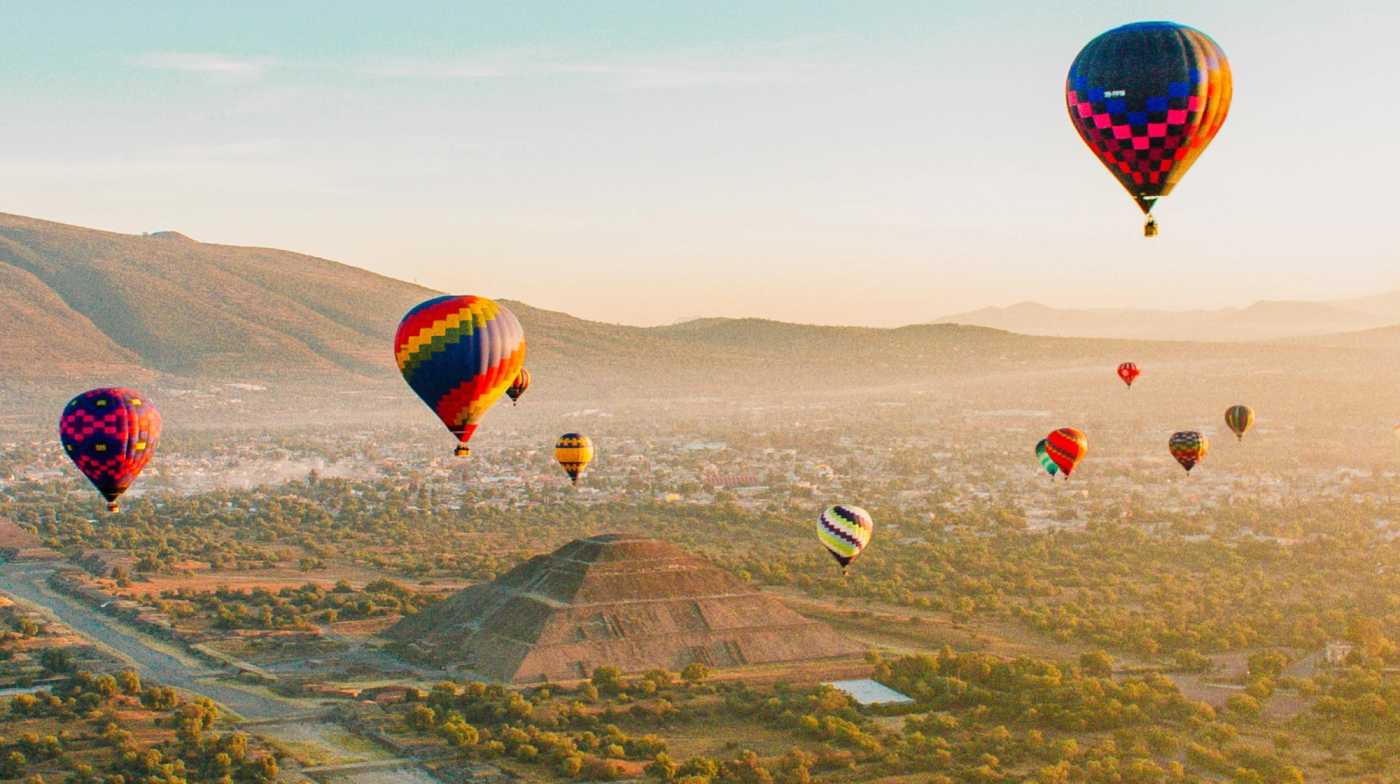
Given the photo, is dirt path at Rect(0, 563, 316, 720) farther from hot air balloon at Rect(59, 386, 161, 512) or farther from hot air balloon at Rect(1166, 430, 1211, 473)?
hot air balloon at Rect(1166, 430, 1211, 473)

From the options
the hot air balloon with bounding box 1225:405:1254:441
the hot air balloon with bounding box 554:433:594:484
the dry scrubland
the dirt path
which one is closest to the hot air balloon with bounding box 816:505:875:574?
the dry scrubland

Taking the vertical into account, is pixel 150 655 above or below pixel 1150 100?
below

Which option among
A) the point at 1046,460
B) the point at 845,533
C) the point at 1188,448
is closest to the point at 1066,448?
the point at 1046,460

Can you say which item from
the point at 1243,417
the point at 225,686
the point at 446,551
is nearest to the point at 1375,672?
the point at 225,686

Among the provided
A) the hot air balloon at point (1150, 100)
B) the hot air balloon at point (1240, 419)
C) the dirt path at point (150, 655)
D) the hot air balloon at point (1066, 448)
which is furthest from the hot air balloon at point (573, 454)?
the hot air balloon at point (1240, 419)

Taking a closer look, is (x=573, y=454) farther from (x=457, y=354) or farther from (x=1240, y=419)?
(x=1240, y=419)
